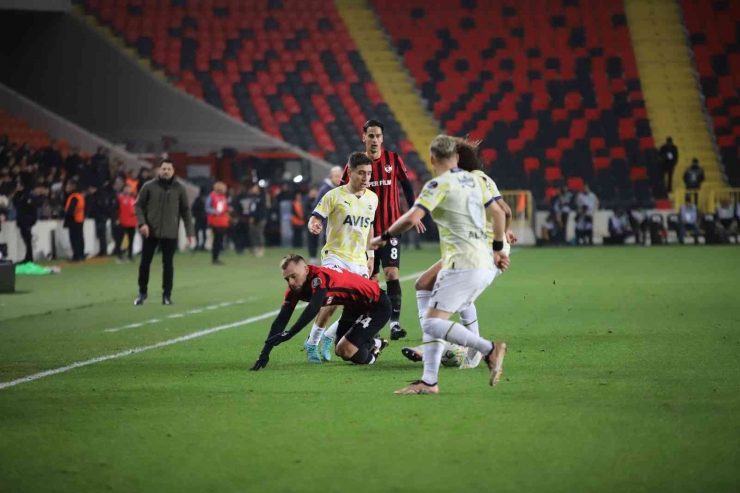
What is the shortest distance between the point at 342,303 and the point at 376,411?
2.32 m

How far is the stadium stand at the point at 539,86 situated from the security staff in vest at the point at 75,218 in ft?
46.5

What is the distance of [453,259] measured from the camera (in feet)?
26.4

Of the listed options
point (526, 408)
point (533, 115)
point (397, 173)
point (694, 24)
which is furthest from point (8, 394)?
point (694, 24)

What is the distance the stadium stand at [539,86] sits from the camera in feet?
121

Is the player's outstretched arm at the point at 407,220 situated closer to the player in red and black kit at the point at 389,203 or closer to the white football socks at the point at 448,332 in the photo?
the white football socks at the point at 448,332

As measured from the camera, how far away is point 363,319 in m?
9.71

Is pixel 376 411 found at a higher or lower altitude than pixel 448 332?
lower

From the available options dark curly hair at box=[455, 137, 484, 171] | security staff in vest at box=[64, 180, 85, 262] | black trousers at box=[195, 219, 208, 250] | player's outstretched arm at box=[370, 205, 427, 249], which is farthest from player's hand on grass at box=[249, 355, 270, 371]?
black trousers at box=[195, 219, 208, 250]

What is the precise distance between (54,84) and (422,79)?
12.3 metres

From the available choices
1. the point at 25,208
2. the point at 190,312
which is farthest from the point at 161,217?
the point at 25,208

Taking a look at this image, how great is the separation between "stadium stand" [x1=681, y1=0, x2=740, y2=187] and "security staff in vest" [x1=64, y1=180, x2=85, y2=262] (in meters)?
20.3

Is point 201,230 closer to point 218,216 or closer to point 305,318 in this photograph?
point 218,216

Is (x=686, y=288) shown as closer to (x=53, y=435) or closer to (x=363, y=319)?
(x=363, y=319)

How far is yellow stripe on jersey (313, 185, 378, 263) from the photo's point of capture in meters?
10.7
